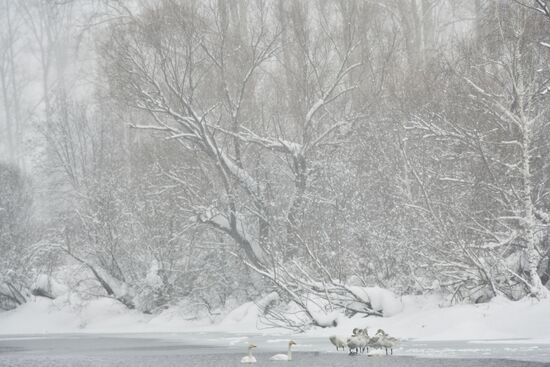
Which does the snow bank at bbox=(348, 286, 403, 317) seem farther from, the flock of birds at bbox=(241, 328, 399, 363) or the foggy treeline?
the flock of birds at bbox=(241, 328, 399, 363)

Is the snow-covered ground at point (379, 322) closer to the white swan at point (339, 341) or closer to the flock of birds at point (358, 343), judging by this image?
the flock of birds at point (358, 343)

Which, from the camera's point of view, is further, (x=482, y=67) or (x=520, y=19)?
(x=482, y=67)

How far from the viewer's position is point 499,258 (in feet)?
72.0

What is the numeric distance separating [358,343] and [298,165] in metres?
12.3

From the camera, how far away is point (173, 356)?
68.2ft

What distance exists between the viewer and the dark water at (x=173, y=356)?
662 inches

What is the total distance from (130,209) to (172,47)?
382 inches

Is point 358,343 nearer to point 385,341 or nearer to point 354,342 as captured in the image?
point 354,342

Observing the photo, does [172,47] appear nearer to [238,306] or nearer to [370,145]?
[370,145]

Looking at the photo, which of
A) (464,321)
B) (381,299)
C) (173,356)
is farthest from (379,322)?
(173,356)

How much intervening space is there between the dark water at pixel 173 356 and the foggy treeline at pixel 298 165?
3207 millimetres

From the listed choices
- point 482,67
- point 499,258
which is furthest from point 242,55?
point 499,258

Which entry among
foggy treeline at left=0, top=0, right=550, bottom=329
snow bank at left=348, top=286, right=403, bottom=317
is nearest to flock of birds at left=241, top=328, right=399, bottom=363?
foggy treeline at left=0, top=0, right=550, bottom=329

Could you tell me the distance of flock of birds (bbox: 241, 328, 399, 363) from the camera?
18.3 metres
